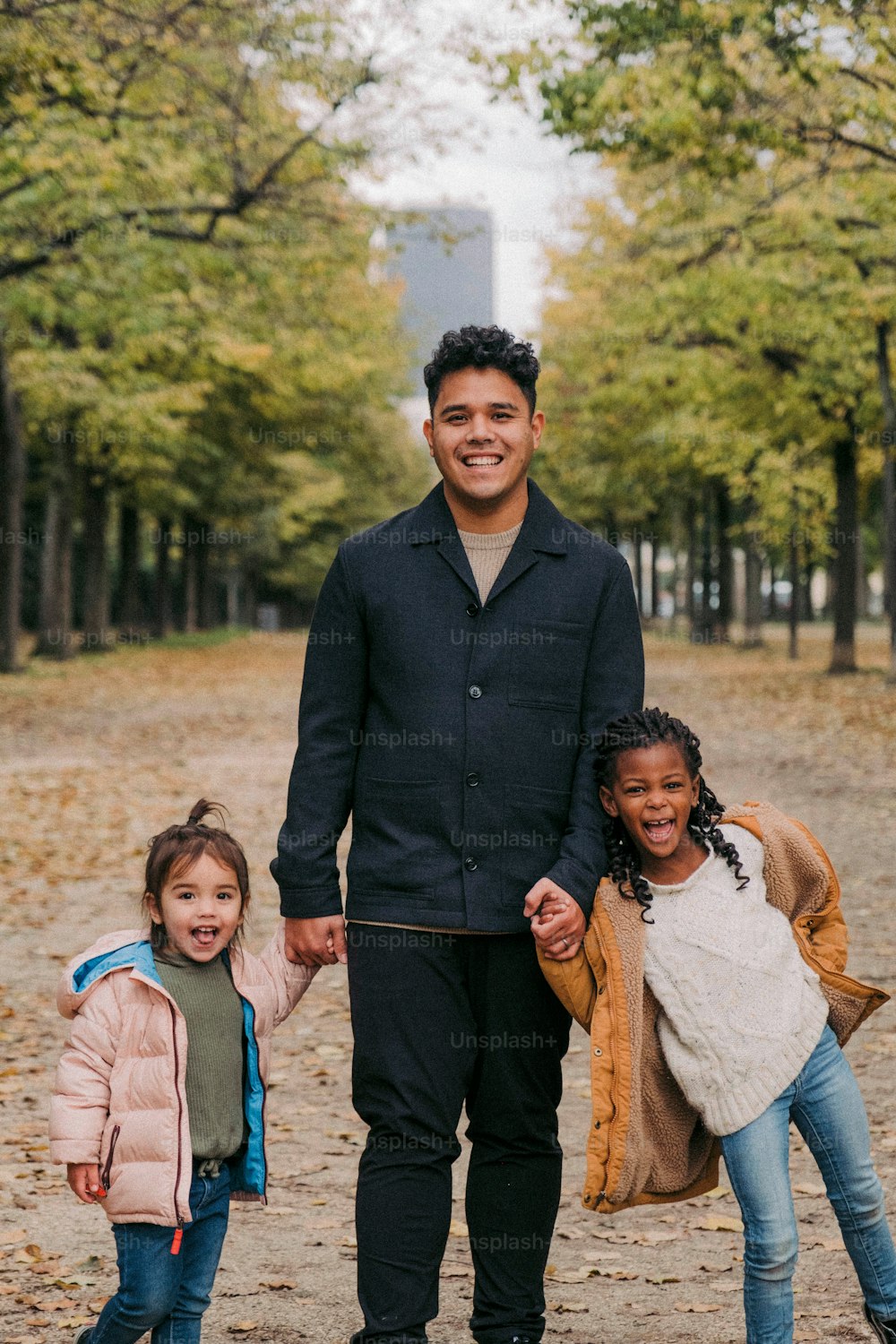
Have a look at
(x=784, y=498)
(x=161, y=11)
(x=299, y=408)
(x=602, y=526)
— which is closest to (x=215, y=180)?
(x=161, y=11)

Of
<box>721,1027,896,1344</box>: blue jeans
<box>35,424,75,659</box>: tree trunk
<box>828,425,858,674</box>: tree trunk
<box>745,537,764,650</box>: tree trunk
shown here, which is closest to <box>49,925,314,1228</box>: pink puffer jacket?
<box>721,1027,896,1344</box>: blue jeans

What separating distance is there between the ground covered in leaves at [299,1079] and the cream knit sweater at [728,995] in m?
0.92

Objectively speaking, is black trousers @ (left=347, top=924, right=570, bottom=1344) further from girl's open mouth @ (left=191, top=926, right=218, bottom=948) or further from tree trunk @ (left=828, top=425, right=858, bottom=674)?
tree trunk @ (left=828, top=425, right=858, bottom=674)

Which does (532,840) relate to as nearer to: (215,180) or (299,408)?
(215,180)

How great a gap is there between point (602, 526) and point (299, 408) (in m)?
13.3

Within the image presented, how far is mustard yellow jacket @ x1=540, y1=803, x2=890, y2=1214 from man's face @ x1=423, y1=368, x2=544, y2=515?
0.88 metres

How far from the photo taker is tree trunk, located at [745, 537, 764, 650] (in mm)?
37562

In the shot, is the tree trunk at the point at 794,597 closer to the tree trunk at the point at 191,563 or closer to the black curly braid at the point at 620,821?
the tree trunk at the point at 191,563

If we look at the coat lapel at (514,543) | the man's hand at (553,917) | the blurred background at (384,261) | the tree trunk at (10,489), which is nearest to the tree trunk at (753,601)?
the blurred background at (384,261)

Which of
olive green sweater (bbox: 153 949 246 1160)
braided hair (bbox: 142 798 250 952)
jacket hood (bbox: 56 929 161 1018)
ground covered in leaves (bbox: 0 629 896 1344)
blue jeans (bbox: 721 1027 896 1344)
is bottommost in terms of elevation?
ground covered in leaves (bbox: 0 629 896 1344)

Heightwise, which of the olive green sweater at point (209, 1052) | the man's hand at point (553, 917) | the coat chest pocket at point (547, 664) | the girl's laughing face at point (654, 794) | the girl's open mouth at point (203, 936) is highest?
the coat chest pocket at point (547, 664)

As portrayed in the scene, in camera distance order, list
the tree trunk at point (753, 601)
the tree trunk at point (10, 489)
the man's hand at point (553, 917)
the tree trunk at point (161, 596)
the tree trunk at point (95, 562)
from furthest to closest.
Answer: the tree trunk at point (161, 596) < the tree trunk at point (753, 601) < the tree trunk at point (95, 562) < the tree trunk at point (10, 489) < the man's hand at point (553, 917)

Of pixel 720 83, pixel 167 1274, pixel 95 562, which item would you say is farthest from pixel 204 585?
pixel 167 1274

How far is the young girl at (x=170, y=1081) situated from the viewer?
313cm
